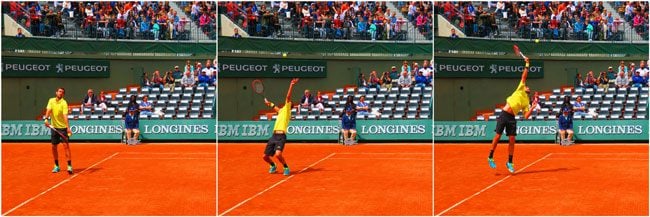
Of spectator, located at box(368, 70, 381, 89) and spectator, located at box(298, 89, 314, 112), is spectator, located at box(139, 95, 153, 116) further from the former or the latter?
spectator, located at box(368, 70, 381, 89)

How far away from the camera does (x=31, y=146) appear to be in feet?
44.8

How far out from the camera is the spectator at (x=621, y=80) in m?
17.9

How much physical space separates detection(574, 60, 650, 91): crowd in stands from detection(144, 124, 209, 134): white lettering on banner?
10.3m

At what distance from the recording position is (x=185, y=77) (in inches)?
528

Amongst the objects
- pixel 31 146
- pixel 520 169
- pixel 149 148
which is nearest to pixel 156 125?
pixel 149 148

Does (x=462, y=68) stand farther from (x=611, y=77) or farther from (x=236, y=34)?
(x=611, y=77)

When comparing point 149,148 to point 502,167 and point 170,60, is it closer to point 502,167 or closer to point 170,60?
point 170,60

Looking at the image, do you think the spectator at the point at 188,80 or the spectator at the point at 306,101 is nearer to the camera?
the spectator at the point at 188,80

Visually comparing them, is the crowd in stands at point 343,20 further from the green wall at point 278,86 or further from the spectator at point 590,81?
the spectator at point 590,81

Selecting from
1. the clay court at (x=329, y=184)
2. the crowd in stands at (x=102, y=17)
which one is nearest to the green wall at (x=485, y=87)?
the clay court at (x=329, y=184)

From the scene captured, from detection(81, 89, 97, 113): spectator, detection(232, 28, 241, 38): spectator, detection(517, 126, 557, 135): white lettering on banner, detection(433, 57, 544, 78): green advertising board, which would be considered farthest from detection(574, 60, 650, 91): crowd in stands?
detection(81, 89, 97, 113): spectator

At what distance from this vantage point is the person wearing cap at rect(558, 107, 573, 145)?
45.6ft

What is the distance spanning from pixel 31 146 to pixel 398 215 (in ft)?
26.4

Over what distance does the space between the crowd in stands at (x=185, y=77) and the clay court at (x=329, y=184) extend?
1.27 m
